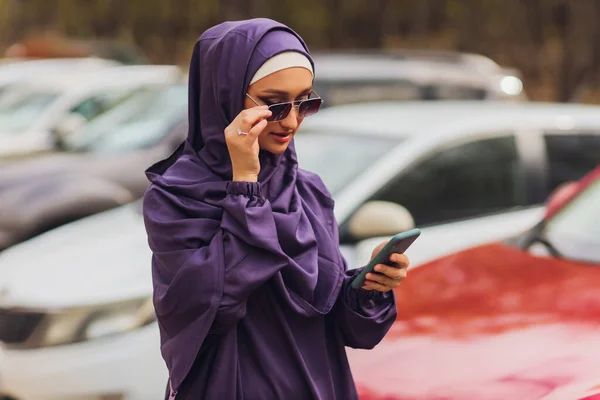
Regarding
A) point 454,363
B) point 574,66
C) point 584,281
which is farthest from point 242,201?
point 574,66

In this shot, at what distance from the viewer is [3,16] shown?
90.0ft

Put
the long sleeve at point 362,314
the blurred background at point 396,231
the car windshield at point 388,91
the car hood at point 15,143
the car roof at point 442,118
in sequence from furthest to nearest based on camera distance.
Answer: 1. the car windshield at point 388,91
2. the car hood at point 15,143
3. the car roof at point 442,118
4. the blurred background at point 396,231
5. the long sleeve at point 362,314

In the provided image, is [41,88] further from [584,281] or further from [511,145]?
[584,281]

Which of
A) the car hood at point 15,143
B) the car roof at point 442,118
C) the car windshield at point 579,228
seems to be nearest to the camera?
the car windshield at point 579,228

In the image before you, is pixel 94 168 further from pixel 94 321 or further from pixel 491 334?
pixel 491 334

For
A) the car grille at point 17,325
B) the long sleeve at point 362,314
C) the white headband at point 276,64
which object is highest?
the white headband at point 276,64

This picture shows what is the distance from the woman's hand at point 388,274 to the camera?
2.00 m

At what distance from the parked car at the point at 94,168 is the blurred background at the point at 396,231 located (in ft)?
0.05

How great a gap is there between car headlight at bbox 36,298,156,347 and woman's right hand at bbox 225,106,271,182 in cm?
163

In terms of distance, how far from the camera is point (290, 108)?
199 cm

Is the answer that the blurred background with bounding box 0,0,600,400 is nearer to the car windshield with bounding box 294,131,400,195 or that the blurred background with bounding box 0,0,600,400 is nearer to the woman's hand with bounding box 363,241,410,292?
the car windshield with bounding box 294,131,400,195

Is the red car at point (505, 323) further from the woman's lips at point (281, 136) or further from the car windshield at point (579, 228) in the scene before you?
the woman's lips at point (281, 136)

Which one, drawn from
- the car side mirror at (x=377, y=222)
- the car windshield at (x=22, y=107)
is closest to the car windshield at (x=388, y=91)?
the car windshield at (x=22, y=107)

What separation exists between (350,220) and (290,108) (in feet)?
5.76
